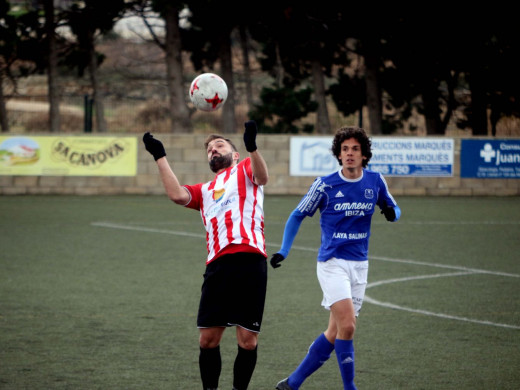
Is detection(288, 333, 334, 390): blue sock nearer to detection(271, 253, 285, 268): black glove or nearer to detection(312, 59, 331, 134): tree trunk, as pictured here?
detection(271, 253, 285, 268): black glove

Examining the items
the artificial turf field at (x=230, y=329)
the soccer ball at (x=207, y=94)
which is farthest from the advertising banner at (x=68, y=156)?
the soccer ball at (x=207, y=94)

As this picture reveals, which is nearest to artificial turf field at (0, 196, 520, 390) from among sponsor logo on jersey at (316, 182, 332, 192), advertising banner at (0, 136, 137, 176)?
sponsor logo on jersey at (316, 182, 332, 192)

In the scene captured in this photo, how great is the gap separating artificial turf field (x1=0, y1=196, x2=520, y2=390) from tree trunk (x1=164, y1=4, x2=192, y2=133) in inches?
487

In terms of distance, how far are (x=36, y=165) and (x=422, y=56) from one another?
14.5 m

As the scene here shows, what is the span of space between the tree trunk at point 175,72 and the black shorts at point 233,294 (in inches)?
936

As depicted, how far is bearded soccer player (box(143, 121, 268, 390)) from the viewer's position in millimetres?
5754

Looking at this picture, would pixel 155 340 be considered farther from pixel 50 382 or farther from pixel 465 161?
pixel 465 161

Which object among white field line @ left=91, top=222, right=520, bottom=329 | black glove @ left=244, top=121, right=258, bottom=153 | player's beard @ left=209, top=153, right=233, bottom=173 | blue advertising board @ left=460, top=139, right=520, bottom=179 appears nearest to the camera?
black glove @ left=244, top=121, right=258, bottom=153

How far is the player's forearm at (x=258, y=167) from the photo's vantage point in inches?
224

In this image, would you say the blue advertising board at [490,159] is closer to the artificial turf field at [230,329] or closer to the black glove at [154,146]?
the artificial turf field at [230,329]

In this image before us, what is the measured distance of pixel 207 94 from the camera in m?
6.70

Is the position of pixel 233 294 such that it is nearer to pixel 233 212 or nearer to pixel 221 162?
pixel 233 212

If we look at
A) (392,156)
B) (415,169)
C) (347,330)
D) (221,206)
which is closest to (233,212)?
(221,206)

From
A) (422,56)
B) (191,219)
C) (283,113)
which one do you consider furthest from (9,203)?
(422,56)
